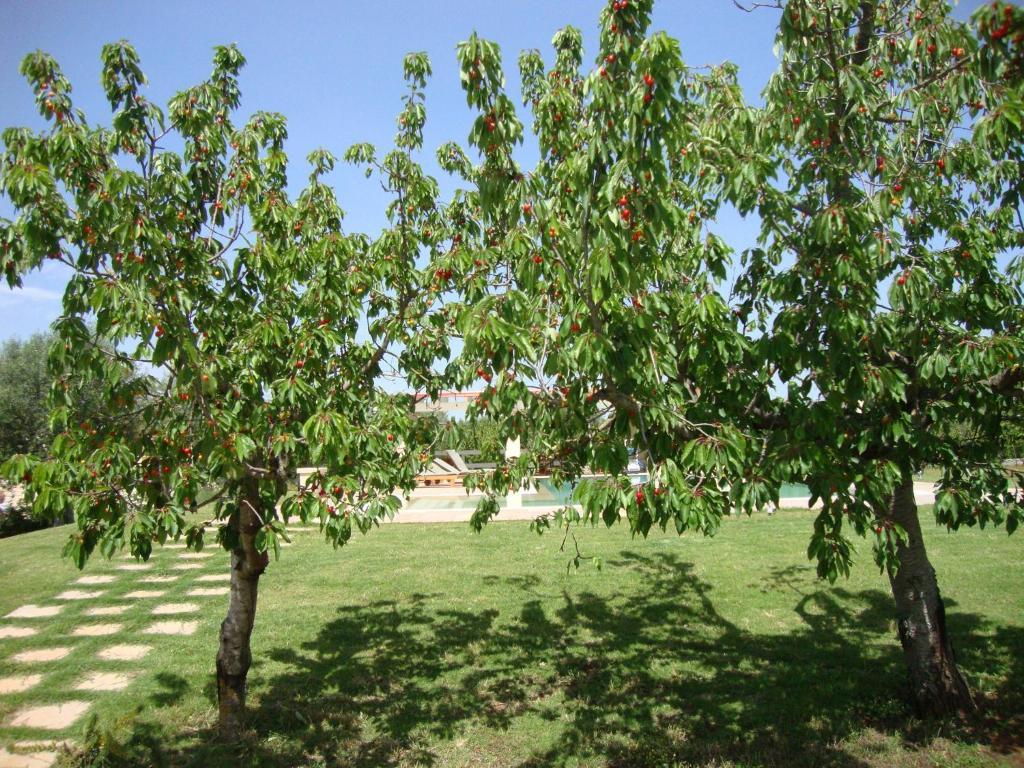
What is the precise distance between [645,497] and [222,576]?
32.4 ft

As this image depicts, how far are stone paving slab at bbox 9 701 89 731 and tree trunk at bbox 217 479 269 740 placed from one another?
1.50 meters

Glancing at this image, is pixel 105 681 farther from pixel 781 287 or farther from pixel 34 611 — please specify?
pixel 781 287

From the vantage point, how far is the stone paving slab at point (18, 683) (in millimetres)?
6840

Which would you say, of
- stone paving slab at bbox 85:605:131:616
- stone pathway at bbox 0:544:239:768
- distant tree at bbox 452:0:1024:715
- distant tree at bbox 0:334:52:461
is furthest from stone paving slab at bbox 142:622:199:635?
distant tree at bbox 0:334:52:461

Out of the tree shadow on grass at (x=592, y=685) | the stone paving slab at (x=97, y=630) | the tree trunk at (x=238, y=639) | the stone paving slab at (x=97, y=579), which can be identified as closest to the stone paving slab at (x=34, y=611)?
the stone paving slab at (x=97, y=630)

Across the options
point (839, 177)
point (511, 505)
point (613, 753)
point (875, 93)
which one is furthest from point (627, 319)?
point (511, 505)

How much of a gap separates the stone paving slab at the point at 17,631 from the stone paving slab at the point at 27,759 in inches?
134

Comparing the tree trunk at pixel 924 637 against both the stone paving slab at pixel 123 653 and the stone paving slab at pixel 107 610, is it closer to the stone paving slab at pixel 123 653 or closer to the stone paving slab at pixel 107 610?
the stone paving slab at pixel 123 653

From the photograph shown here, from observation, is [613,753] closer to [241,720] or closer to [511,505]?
[241,720]

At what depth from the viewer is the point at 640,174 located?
3549 mm

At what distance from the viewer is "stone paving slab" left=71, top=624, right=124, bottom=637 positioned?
8.54 metres

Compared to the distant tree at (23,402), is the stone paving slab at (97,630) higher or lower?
lower

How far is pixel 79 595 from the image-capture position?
33.6 ft

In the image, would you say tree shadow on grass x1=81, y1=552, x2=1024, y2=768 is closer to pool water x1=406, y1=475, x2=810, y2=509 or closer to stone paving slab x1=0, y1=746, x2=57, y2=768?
stone paving slab x1=0, y1=746, x2=57, y2=768
